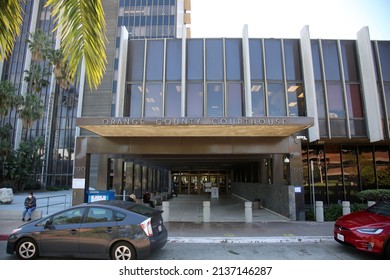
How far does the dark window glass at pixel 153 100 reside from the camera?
57.1ft

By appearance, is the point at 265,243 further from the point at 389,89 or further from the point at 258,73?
the point at 389,89

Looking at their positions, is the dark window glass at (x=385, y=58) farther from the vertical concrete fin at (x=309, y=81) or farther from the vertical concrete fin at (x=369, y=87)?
the vertical concrete fin at (x=309, y=81)

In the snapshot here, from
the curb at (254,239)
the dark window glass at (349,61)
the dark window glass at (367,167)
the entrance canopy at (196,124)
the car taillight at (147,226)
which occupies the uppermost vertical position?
the dark window glass at (349,61)

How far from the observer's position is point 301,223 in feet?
39.7

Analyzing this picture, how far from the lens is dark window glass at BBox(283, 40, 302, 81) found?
57.4 ft

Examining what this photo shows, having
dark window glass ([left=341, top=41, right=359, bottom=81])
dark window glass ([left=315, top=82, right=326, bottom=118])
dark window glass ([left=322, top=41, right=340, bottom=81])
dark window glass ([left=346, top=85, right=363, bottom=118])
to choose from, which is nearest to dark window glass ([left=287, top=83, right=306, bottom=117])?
dark window glass ([left=315, top=82, right=326, bottom=118])

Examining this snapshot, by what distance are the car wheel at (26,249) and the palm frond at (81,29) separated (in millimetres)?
4913

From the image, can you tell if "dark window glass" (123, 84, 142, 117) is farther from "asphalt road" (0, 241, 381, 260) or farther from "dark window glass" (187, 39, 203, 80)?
"asphalt road" (0, 241, 381, 260)

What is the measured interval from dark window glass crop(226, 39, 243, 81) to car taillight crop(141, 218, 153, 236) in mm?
12924

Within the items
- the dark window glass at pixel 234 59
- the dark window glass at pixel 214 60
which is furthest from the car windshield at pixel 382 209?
the dark window glass at pixel 214 60

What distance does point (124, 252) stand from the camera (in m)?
6.38
